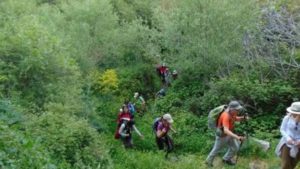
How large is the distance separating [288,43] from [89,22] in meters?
11.1

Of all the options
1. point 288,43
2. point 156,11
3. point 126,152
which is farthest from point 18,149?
point 156,11

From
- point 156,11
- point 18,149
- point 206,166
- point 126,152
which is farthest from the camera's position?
point 156,11

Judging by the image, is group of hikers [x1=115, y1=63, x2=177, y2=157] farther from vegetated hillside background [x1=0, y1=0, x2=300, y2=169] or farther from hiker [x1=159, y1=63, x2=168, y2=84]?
hiker [x1=159, y1=63, x2=168, y2=84]

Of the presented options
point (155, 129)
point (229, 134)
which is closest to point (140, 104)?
point (155, 129)

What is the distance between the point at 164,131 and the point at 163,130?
4 centimetres

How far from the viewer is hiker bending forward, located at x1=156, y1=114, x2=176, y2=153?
1385cm

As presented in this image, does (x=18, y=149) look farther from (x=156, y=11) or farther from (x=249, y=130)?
(x=156, y=11)

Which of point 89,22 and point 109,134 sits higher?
point 89,22

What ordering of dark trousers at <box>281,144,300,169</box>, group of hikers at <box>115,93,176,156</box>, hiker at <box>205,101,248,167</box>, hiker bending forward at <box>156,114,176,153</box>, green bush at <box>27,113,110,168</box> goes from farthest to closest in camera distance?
group of hikers at <box>115,93,176,156</box>
hiker bending forward at <box>156,114,176,153</box>
green bush at <box>27,113,110,168</box>
hiker at <box>205,101,248,167</box>
dark trousers at <box>281,144,300,169</box>

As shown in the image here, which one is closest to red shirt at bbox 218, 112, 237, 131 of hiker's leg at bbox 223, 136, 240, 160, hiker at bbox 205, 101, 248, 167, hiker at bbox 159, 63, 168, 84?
hiker at bbox 205, 101, 248, 167

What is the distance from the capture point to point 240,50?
19734 millimetres

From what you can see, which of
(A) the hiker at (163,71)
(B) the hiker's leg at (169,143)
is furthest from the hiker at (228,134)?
(A) the hiker at (163,71)

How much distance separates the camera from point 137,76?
2612 cm

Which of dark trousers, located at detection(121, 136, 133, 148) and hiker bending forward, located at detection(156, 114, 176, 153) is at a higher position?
hiker bending forward, located at detection(156, 114, 176, 153)
